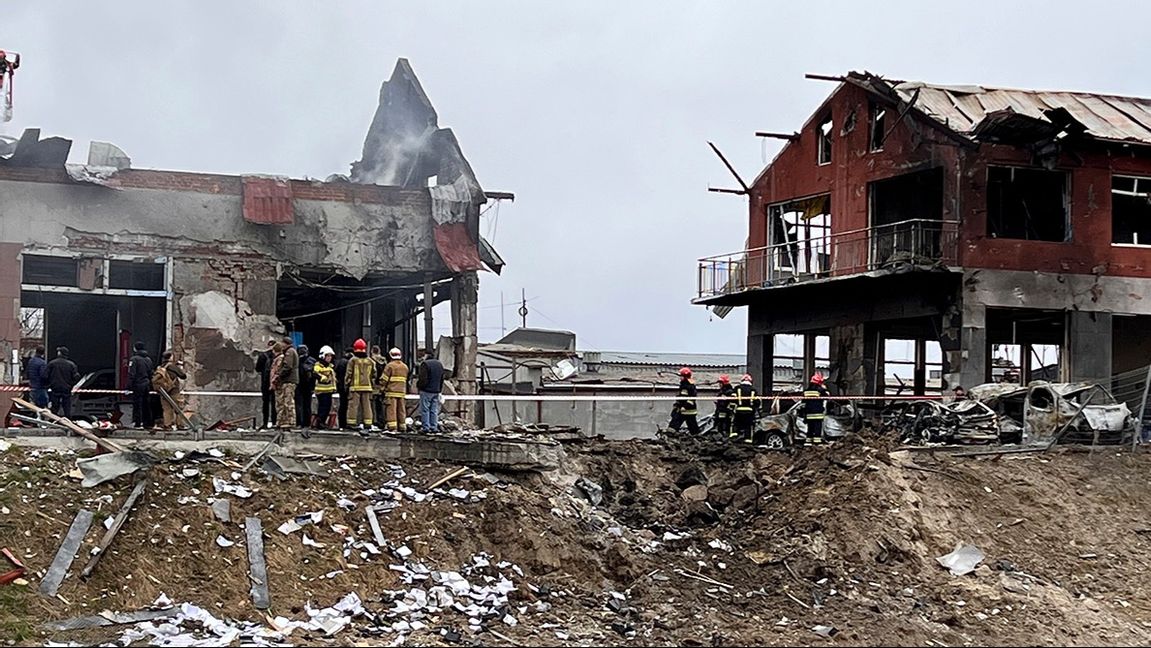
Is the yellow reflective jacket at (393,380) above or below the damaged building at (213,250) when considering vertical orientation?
below

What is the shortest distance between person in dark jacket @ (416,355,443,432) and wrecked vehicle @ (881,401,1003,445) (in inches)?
313

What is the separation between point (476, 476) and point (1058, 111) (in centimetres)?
1554

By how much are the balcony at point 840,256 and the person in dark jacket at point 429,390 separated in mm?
12214

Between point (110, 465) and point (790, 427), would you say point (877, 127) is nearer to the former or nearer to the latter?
point (790, 427)

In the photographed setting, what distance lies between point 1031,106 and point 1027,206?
91.0 inches

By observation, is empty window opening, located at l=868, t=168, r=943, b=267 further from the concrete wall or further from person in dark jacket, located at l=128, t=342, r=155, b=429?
person in dark jacket, located at l=128, t=342, r=155, b=429

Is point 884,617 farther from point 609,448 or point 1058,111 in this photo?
point 1058,111

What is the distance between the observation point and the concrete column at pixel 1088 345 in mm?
29719

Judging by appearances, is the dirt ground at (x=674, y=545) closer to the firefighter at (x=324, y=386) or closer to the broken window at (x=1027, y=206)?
the firefighter at (x=324, y=386)

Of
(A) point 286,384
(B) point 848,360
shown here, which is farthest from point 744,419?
(B) point 848,360

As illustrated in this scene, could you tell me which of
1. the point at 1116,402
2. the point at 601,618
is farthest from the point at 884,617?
the point at 1116,402

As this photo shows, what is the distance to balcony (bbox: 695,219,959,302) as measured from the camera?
2930 cm

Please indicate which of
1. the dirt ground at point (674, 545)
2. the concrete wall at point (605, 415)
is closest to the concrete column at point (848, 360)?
the concrete wall at point (605, 415)

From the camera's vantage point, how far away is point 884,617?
16.4 m
